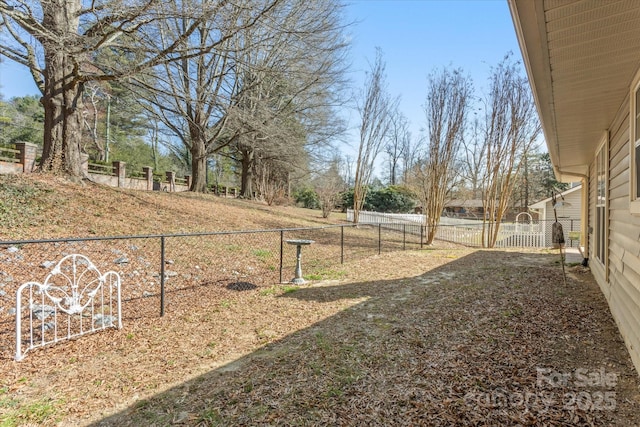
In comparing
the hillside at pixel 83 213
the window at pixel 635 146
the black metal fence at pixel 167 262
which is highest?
the window at pixel 635 146

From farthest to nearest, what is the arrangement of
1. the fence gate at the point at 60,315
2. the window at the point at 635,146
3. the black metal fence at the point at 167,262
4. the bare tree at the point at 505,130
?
the bare tree at the point at 505,130 → the black metal fence at the point at 167,262 → the fence gate at the point at 60,315 → the window at the point at 635,146

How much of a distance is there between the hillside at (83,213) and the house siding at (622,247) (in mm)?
7523

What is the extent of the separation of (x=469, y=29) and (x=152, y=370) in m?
8.27

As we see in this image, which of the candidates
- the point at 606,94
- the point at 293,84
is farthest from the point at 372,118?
the point at 606,94

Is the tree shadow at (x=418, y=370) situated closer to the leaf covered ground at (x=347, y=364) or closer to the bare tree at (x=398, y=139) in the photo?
the leaf covered ground at (x=347, y=364)

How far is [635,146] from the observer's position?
3.04 m

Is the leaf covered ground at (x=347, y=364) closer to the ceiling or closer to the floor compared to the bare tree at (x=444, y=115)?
closer to the floor

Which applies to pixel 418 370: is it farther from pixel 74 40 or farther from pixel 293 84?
pixel 293 84

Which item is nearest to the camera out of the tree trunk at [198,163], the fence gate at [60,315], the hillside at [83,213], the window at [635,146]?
the window at [635,146]

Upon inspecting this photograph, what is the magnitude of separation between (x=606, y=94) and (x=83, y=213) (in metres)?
8.64

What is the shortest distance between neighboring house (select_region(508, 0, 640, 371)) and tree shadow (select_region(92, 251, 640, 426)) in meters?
0.54

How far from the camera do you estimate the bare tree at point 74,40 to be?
20.3 ft

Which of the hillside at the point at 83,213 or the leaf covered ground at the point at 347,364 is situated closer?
the leaf covered ground at the point at 347,364

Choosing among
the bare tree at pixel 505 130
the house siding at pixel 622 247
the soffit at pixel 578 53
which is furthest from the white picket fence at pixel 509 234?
the soffit at pixel 578 53
